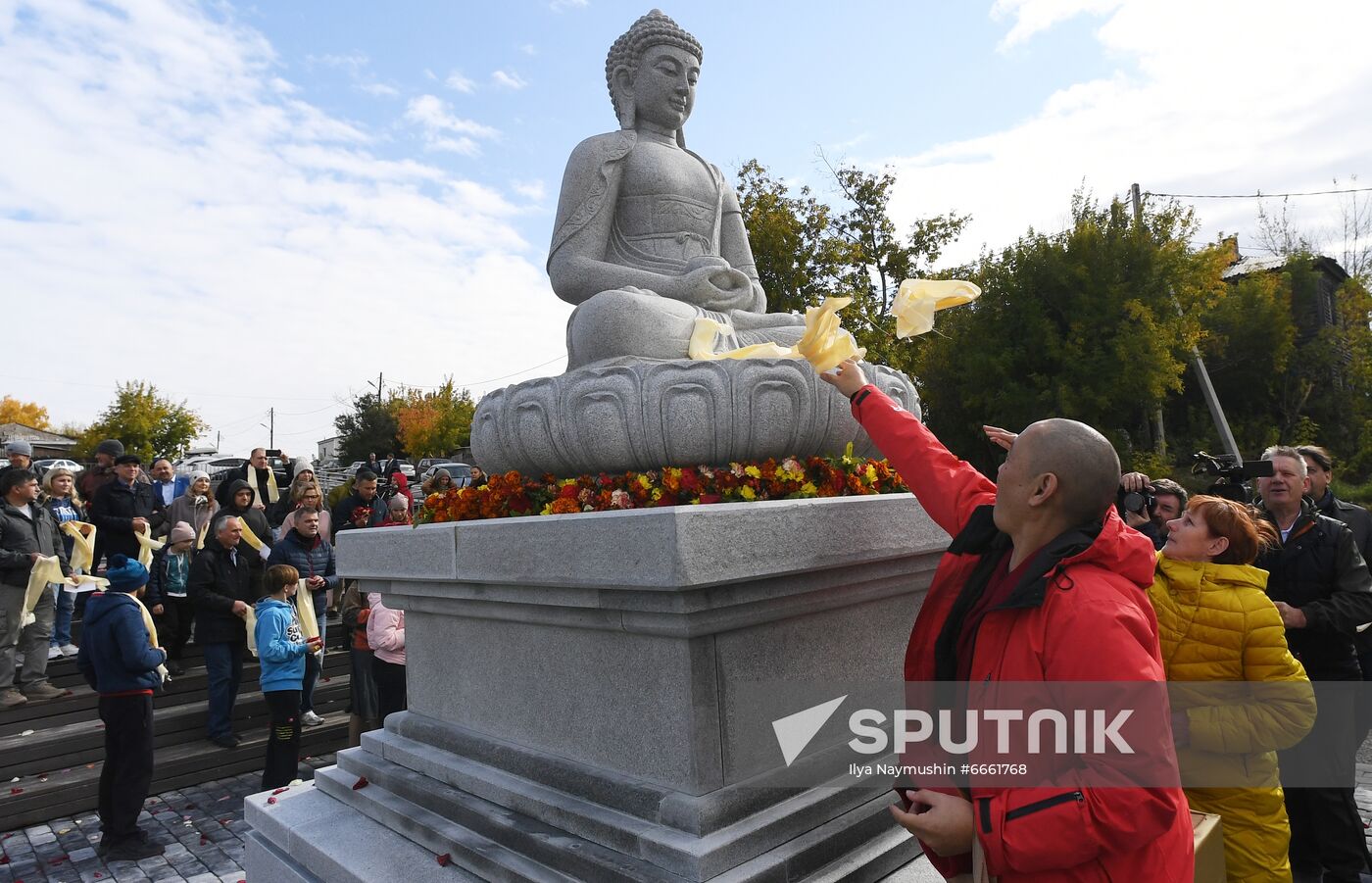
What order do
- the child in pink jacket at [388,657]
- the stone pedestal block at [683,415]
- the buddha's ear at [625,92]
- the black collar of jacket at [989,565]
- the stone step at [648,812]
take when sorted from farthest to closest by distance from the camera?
the child in pink jacket at [388,657]
the buddha's ear at [625,92]
the stone pedestal block at [683,415]
the stone step at [648,812]
the black collar of jacket at [989,565]

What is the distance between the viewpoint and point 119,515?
7406mm

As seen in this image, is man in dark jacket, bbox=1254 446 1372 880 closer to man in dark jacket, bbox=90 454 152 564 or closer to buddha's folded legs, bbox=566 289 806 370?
buddha's folded legs, bbox=566 289 806 370

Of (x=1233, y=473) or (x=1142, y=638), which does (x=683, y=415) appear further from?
(x=1233, y=473)

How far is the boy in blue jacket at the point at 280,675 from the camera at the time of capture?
5.40 meters

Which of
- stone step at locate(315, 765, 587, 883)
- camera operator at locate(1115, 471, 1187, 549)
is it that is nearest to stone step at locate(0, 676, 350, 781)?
stone step at locate(315, 765, 587, 883)

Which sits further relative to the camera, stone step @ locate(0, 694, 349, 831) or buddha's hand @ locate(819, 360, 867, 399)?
stone step @ locate(0, 694, 349, 831)

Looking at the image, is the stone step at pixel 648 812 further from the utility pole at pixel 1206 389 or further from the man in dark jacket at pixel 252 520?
the utility pole at pixel 1206 389

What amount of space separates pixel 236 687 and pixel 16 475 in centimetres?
238

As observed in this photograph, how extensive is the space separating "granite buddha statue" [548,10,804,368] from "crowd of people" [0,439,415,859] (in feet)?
8.01

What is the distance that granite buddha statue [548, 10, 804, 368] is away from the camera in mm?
4102

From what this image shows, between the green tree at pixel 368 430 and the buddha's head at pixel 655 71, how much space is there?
34545 mm

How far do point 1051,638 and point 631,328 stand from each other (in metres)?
2.34

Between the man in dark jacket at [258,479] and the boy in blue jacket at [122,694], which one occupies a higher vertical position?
the man in dark jacket at [258,479]

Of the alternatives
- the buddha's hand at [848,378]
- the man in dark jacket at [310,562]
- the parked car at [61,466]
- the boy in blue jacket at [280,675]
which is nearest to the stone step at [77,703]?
the man in dark jacket at [310,562]
